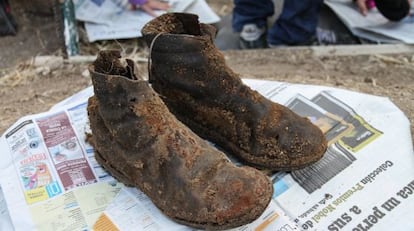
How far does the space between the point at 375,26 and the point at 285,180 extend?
103 centimetres

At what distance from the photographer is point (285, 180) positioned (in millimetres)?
1327

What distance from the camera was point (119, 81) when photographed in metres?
1.14

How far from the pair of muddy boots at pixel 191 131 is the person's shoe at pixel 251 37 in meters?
0.91

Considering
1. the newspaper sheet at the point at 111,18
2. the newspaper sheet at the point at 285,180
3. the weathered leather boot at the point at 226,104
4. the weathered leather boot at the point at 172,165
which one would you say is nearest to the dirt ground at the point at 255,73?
the newspaper sheet at the point at 111,18

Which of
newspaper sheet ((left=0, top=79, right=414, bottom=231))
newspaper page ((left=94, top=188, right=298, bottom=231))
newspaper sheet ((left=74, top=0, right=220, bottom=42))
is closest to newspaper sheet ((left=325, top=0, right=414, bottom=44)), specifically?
newspaper sheet ((left=74, top=0, right=220, bottom=42))

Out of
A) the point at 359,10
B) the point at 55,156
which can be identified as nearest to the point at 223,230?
the point at 55,156

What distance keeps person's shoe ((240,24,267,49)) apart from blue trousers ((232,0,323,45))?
2 centimetres

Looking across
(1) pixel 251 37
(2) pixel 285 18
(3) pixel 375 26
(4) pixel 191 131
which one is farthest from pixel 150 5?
(4) pixel 191 131

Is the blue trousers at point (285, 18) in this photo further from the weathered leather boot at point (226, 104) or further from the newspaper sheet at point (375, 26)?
the weathered leather boot at point (226, 104)

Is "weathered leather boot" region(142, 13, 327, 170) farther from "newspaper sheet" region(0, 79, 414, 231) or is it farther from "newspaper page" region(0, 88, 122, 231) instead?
"newspaper page" region(0, 88, 122, 231)

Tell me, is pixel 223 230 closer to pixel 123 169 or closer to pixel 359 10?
pixel 123 169

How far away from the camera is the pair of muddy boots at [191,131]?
1.14 m

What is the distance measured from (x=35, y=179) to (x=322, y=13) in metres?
1.40

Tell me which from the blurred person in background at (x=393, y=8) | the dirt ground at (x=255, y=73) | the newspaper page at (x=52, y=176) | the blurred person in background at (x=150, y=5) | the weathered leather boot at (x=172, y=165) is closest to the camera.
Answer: the weathered leather boot at (x=172, y=165)
